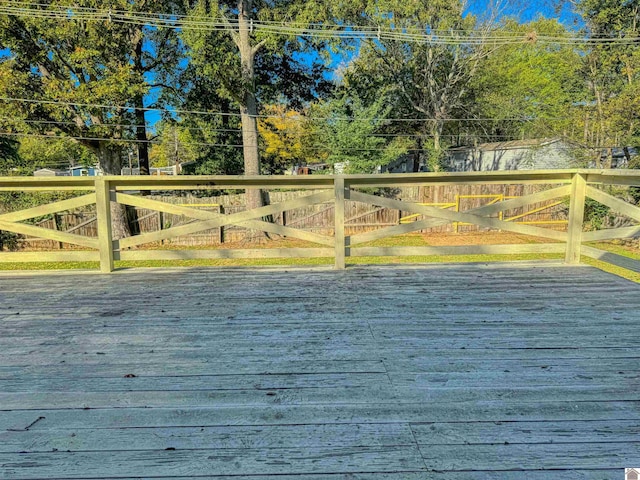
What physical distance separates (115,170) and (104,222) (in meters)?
11.0

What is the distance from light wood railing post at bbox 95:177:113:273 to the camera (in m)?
3.67

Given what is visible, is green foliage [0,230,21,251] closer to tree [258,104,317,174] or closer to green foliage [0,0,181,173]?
green foliage [0,0,181,173]

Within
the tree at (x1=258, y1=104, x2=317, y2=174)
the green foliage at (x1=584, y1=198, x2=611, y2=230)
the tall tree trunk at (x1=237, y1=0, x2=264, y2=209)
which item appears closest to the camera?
the green foliage at (x1=584, y1=198, x2=611, y2=230)

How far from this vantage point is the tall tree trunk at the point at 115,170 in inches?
494

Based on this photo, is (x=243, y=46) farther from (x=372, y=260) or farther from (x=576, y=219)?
(x=576, y=219)

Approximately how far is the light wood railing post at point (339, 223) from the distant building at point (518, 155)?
1272 centimetres

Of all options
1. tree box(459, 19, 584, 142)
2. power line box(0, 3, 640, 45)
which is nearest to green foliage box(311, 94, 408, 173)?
power line box(0, 3, 640, 45)

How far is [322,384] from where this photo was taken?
1807 millimetres

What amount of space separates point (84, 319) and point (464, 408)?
2220 millimetres

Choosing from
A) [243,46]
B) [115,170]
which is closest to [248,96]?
[243,46]

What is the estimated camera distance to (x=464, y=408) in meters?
1.62

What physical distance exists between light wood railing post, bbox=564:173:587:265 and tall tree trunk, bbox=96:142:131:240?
11.3 meters

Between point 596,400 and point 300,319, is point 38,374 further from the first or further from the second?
point 596,400

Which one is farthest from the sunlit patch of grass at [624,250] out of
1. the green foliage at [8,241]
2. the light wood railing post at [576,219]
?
the green foliage at [8,241]
